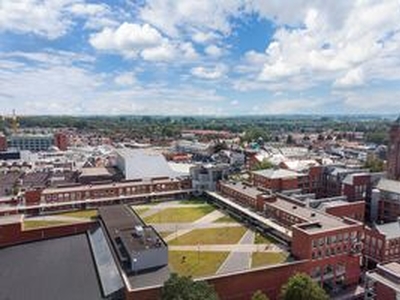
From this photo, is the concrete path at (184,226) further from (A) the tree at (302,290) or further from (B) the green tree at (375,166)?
(B) the green tree at (375,166)

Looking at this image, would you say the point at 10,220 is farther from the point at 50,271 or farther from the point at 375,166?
the point at 375,166

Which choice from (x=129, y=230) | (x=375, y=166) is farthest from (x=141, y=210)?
(x=375, y=166)

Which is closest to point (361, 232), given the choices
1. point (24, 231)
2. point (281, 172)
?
point (281, 172)

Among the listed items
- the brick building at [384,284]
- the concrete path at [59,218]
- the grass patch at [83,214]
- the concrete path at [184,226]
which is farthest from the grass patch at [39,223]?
the brick building at [384,284]

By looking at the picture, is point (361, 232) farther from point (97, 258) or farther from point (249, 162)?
point (249, 162)

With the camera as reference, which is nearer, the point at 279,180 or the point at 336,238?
the point at 336,238

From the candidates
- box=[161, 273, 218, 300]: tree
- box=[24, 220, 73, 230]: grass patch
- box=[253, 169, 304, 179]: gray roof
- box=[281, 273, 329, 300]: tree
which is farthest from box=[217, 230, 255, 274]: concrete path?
box=[24, 220, 73, 230]: grass patch
